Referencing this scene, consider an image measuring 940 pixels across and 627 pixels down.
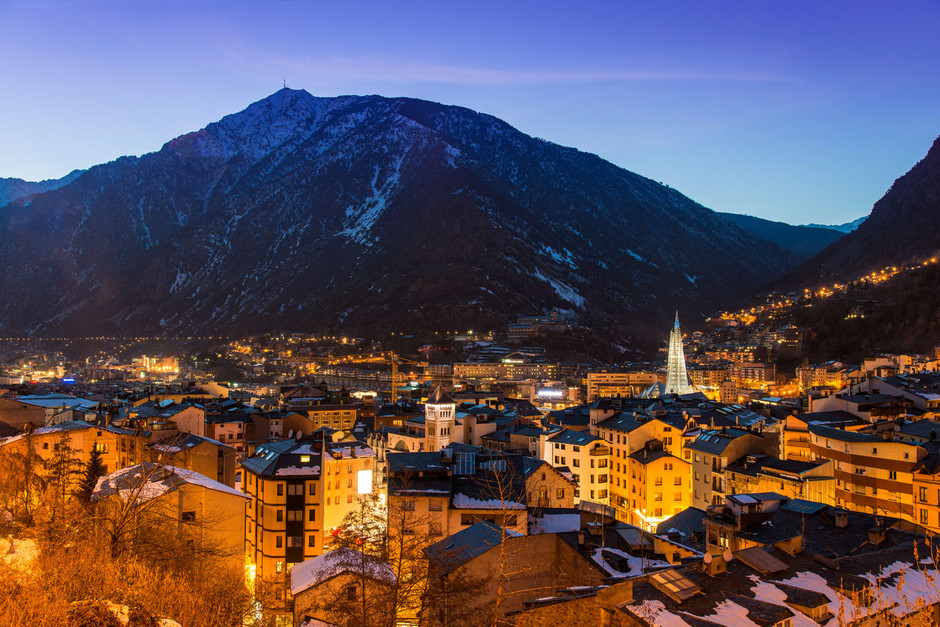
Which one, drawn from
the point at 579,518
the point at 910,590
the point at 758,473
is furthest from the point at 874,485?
the point at 910,590

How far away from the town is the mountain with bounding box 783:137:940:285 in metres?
86.2

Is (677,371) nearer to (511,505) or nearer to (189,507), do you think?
(511,505)

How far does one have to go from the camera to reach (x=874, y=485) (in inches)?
1141

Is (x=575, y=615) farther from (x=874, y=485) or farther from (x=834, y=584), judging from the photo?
(x=874, y=485)

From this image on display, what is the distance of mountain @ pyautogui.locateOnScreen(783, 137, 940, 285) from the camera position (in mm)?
127706

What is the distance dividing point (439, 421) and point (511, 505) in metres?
25.9

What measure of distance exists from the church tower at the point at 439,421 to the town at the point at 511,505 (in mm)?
142

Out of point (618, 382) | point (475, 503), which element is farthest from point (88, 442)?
point (618, 382)

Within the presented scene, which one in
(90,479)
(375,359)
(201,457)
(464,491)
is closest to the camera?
(464,491)

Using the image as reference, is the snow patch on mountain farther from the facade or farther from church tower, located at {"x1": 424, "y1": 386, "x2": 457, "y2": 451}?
the facade

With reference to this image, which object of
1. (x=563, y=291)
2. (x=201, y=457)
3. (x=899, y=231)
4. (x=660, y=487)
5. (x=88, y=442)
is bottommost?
(x=660, y=487)

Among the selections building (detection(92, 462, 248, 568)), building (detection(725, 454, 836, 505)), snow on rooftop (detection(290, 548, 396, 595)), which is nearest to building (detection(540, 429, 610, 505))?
building (detection(725, 454, 836, 505))

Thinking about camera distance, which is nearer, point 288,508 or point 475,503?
point 475,503

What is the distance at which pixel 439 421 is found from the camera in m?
44.9
